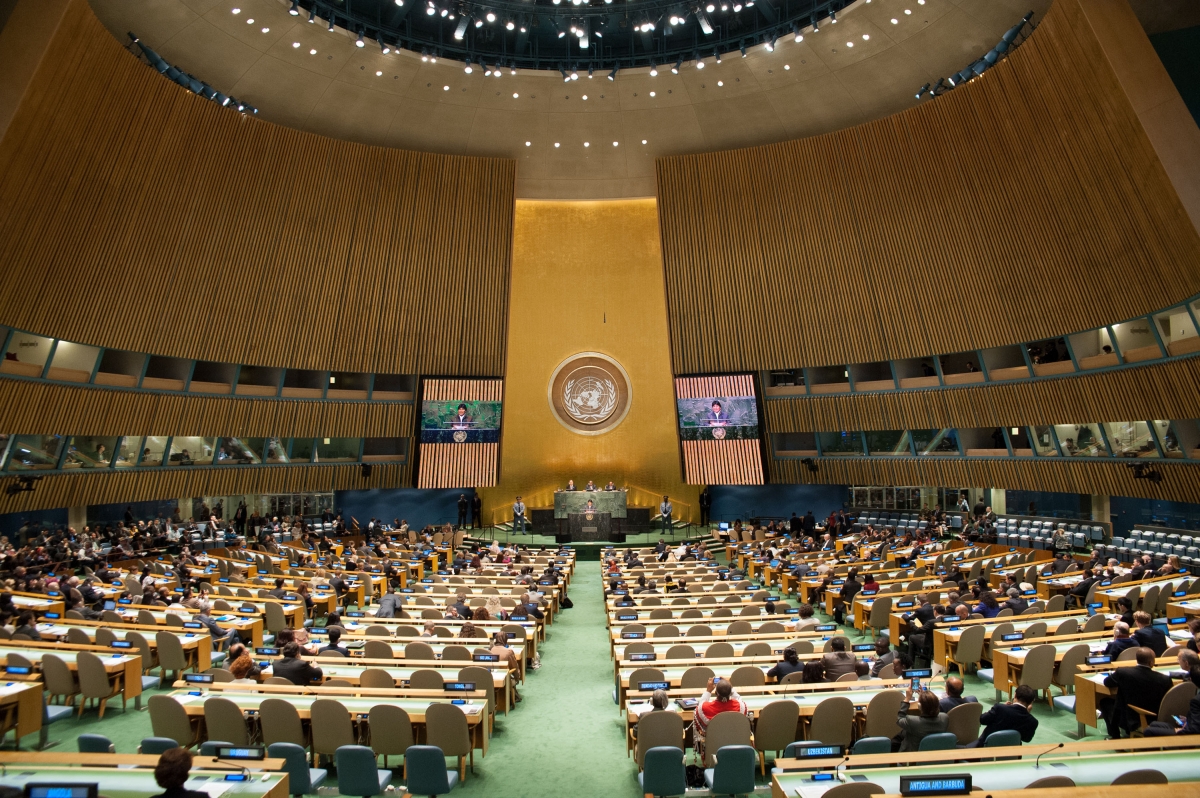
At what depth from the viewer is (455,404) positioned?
23953mm

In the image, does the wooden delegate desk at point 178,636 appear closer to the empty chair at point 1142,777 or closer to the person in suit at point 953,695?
the person in suit at point 953,695

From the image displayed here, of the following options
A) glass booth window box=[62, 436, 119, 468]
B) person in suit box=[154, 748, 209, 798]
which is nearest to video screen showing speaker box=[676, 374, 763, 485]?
glass booth window box=[62, 436, 119, 468]

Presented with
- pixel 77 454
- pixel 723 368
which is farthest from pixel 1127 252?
pixel 77 454

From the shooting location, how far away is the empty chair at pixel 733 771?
5.70 meters

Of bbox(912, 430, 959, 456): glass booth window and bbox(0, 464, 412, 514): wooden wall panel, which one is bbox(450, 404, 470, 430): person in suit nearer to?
bbox(0, 464, 412, 514): wooden wall panel

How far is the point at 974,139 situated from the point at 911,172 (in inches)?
81.6

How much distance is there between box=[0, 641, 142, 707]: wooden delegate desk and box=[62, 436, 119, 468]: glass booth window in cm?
1058

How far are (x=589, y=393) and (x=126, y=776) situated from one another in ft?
75.2

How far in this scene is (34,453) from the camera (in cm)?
1644

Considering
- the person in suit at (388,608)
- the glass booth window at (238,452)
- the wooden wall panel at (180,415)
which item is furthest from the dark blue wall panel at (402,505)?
the person in suit at (388,608)

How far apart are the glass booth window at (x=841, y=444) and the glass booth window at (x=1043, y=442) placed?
5066 mm

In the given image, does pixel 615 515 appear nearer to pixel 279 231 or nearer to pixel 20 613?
pixel 279 231

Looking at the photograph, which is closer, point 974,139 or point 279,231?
point 974,139

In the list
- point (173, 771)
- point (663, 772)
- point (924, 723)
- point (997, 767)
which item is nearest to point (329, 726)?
point (173, 771)
